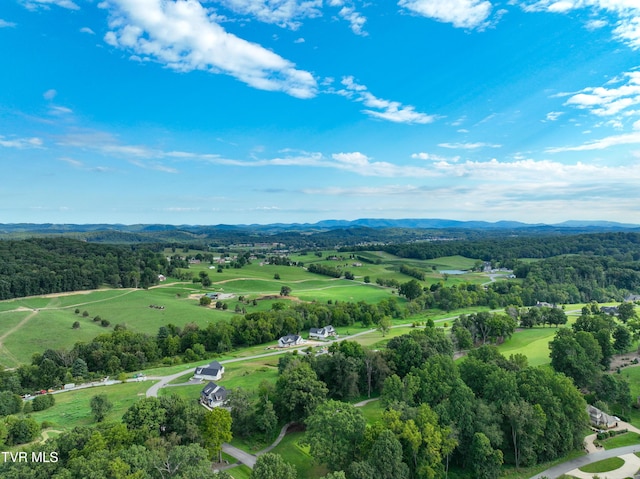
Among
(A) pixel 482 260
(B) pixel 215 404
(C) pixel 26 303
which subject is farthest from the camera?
(A) pixel 482 260

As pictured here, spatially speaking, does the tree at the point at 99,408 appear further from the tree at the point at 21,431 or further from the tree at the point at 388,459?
the tree at the point at 388,459

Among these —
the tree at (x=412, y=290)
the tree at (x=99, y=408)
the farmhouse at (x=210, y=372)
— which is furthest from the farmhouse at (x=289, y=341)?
the tree at (x=412, y=290)

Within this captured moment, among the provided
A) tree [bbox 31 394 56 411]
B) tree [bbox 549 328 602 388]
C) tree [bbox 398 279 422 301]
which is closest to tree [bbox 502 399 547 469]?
tree [bbox 549 328 602 388]

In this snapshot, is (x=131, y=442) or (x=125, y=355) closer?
(x=131, y=442)

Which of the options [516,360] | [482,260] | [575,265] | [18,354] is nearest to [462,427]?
[516,360]

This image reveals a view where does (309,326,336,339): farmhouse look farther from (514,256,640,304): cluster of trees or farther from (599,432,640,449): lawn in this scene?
(514,256,640,304): cluster of trees

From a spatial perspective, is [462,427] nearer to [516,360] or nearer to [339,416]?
[339,416]
